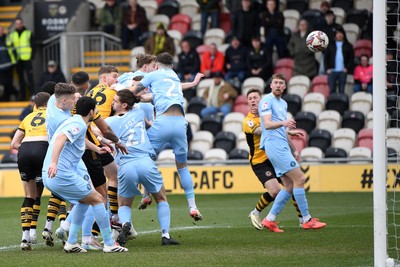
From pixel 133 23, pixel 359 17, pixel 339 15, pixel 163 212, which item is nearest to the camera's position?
pixel 163 212

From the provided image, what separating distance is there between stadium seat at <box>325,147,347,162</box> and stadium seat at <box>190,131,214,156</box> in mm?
3137

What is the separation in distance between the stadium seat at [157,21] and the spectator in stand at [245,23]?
293 cm

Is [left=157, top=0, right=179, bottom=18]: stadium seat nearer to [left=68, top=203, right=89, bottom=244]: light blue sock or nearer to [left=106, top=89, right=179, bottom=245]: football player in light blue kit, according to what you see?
[left=106, top=89, right=179, bottom=245]: football player in light blue kit

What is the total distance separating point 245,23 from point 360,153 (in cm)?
497

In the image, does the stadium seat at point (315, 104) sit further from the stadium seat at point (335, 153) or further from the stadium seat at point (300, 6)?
the stadium seat at point (300, 6)

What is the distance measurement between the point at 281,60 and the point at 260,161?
11586 mm

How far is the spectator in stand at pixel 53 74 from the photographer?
1076 inches

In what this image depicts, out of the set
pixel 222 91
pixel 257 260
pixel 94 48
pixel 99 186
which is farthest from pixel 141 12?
pixel 257 260

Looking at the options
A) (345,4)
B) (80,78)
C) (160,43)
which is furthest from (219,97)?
(80,78)

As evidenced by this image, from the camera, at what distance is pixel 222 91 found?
26.4 m

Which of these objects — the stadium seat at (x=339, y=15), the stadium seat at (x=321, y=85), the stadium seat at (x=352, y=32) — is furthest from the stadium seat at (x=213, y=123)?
the stadium seat at (x=339, y=15)

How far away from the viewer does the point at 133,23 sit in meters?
28.8

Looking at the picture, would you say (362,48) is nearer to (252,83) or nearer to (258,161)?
(252,83)

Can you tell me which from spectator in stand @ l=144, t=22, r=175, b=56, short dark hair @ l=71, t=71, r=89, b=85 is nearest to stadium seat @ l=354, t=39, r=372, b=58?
spectator in stand @ l=144, t=22, r=175, b=56
